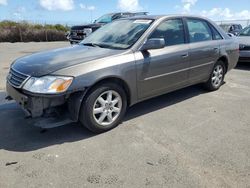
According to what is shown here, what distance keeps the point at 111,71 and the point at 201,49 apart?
2239 mm

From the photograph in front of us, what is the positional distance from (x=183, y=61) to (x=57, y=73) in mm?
2352

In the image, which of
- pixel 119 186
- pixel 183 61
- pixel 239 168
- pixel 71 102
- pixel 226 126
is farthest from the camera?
pixel 183 61

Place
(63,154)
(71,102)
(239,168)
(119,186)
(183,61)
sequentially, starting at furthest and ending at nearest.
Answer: (183,61) → (71,102) → (63,154) → (239,168) → (119,186)

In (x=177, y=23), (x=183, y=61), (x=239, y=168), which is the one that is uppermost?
(x=177, y=23)

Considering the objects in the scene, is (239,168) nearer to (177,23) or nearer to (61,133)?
(61,133)

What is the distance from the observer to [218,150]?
11.1ft

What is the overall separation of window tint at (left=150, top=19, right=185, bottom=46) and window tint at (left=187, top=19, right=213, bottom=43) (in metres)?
0.26

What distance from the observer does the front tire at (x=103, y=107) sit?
11.8 feet

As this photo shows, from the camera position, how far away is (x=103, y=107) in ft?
12.5

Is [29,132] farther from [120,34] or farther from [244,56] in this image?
[244,56]

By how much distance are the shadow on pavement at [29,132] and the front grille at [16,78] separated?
2.32 feet

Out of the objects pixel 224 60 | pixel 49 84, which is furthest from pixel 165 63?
pixel 224 60

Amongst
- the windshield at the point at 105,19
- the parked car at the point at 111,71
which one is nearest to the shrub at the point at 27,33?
the windshield at the point at 105,19

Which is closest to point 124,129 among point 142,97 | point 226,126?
point 142,97
